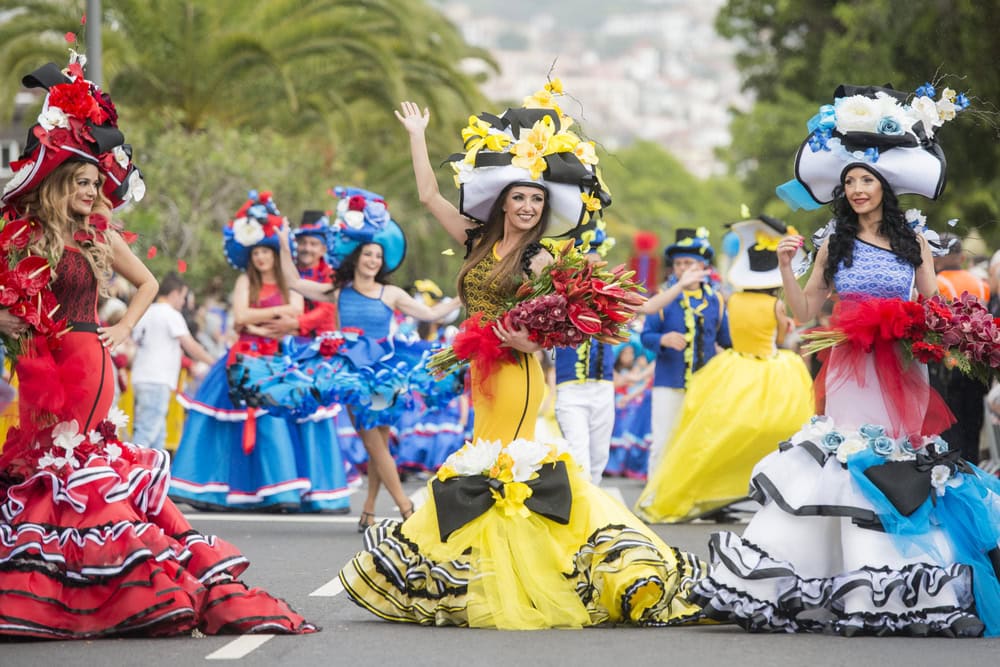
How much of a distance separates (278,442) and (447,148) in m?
17.3

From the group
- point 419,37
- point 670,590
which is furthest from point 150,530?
point 419,37

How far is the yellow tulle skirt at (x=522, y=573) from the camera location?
26.8ft

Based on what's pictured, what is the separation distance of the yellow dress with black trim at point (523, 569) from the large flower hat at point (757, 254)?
6.57m

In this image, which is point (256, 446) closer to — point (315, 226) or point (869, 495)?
point (315, 226)

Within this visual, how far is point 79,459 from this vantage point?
7914 mm

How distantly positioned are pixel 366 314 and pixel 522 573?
17.9 ft

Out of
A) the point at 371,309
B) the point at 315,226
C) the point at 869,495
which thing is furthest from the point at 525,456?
the point at 315,226

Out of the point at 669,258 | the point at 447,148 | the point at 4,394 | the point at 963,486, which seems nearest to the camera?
the point at 4,394

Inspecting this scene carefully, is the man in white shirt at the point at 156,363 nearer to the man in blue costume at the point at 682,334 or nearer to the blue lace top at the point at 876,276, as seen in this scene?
Result: the man in blue costume at the point at 682,334

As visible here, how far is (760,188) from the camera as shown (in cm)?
4047

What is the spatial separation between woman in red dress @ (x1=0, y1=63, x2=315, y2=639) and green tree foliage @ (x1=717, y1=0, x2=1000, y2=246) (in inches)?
163

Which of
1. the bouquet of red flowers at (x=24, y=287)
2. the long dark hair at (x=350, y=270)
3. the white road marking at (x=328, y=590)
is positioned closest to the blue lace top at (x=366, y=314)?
the long dark hair at (x=350, y=270)

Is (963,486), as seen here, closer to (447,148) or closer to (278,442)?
(278,442)

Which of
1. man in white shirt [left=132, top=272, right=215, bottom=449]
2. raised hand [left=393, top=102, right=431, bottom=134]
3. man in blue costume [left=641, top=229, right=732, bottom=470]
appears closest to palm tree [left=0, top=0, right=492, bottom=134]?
man in white shirt [left=132, top=272, right=215, bottom=449]
